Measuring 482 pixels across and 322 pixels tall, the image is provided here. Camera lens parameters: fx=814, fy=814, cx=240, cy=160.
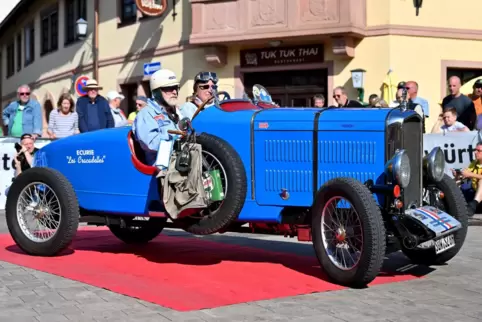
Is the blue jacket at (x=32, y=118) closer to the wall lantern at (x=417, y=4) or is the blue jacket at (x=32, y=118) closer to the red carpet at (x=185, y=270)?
the red carpet at (x=185, y=270)

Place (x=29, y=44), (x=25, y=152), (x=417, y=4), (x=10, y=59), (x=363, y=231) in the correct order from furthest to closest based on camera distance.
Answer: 1. (x=10, y=59)
2. (x=29, y=44)
3. (x=417, y=4)
4. (x=25, y=152)
5. (x=363, y=231)

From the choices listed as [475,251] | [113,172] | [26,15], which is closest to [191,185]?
[113,172]

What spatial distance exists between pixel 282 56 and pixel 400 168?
1327 cm

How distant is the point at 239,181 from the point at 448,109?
24.9ft

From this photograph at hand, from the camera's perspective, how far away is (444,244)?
6.71m

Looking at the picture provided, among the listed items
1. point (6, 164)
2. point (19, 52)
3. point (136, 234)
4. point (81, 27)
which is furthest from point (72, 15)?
point (136, 234)

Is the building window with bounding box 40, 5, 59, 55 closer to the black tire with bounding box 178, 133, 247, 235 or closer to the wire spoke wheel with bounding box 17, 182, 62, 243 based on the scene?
the wire spoke wheel with bounding box 17, 182, 62, 243

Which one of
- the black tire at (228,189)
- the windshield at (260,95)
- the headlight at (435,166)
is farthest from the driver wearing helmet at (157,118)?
the headlight at (435,166)

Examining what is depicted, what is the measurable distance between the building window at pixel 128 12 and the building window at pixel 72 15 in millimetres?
3169

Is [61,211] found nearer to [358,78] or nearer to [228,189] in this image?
[228,189]

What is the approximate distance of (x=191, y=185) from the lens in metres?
6.91

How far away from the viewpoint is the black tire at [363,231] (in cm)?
620

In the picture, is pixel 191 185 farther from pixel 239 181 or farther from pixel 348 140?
pixel 348 140

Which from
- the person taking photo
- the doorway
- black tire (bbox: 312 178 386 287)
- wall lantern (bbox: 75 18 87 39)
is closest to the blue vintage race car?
black tire (bbox: 312 178 386 287)
